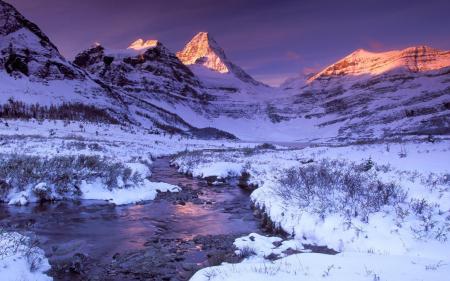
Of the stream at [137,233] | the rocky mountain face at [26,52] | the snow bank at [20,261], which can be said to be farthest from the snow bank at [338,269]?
the rocky mountain face at [26,52]

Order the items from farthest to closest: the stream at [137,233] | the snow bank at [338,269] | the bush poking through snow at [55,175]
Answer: the bush poking through snow at [55,175]
the stream at [137,233]
the snow bank at [338,269]

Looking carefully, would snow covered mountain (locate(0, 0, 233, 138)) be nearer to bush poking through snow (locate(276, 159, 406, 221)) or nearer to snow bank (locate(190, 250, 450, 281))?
bush poking through snow (locate(276, 159, 406, 221))

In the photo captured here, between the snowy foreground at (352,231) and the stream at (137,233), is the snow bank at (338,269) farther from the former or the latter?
the stream at (137,233)

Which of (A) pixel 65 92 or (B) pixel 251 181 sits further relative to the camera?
(A) pixel 65 92

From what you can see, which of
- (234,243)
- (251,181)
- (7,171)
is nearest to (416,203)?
(234,243)

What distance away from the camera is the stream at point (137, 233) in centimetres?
1080

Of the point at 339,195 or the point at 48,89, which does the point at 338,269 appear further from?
the point at 48,89

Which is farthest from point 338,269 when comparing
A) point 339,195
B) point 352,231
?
point 339,195

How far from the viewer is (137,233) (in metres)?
14.5

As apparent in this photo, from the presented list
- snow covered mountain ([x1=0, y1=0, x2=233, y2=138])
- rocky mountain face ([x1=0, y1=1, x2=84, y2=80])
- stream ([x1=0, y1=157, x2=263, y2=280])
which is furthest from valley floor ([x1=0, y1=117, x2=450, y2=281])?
rocky mountain face ([x1=0, y1=1, x2=84, y2=80])

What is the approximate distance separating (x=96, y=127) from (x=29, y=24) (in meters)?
145

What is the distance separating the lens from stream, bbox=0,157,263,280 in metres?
10.8

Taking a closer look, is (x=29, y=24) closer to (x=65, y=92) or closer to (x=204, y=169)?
(x=65, y=92)

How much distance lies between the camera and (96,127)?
74.6 metres
